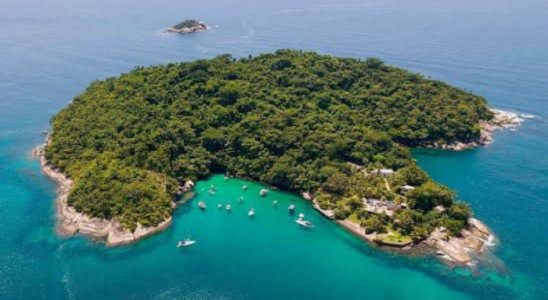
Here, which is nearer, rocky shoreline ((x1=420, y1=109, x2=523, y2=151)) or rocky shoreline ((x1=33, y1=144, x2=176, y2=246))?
rocky shoreline ((x1=33, y1=144, x2=176, y2=246))

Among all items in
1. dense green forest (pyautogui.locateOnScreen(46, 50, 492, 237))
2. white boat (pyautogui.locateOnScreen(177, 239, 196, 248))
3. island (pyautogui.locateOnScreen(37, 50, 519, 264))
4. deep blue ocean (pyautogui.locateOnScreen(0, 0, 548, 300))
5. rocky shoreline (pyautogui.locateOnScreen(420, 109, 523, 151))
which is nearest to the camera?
deep blue ocean (pyautogui.locateOnScreen(0, 0, 548, 300))

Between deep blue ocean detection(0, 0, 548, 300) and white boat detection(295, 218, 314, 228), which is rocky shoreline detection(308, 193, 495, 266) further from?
white boat detection(295, 218, 314, 228)

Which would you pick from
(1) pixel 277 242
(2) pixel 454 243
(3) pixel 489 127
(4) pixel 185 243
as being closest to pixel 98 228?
(4) pixel 185 243

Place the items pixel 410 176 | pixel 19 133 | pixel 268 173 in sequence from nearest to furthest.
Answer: pixel 410 176, pixel 268 173, pixel 19 133

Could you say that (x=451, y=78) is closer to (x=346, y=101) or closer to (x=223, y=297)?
(x=346, y=101)

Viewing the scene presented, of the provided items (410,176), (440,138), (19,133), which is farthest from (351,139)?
(19,133)

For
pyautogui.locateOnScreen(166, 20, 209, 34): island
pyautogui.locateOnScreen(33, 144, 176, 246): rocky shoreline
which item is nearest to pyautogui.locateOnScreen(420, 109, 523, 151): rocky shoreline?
pyautogui.locateOnScreen(33, 144, 176, 246): rocky shoreline
